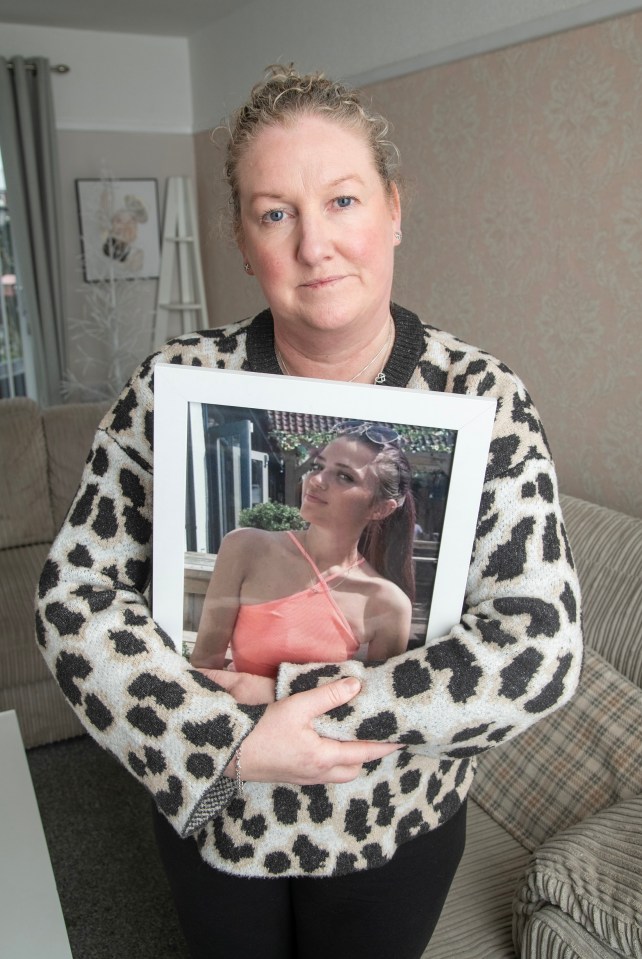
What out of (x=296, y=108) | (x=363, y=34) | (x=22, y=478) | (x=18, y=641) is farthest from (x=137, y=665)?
(x=363, y=34)

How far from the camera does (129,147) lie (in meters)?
4.73

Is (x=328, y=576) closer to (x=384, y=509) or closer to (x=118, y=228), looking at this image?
(x=384, y=509)

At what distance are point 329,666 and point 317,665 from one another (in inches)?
0.5

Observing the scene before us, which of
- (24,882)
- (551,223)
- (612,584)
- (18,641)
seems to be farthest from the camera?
(18,641)

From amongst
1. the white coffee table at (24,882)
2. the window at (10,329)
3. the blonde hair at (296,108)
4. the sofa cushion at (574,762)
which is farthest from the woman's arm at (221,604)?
the window at (10,329)

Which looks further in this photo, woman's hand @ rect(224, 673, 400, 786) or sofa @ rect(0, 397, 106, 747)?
sofa @ rect(0, 397, 106, 747)

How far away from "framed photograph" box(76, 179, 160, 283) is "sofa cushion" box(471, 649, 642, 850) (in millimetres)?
3879

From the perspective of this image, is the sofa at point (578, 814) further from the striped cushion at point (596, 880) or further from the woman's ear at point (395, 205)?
the woman's ear at point (395, 205)

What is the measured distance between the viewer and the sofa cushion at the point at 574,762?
135cm

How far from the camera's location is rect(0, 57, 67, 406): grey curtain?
13.9ft

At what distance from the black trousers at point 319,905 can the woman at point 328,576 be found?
29cm

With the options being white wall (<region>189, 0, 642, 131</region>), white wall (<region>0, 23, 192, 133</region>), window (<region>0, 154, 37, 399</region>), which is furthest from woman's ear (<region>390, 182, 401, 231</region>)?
white wall (<region>0, 23, 192, 133</region>)

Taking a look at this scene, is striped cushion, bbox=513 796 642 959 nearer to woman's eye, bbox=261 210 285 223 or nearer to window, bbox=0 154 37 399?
woman's eye, bbox=261 210 285 223

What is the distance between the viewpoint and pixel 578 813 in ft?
4.50
